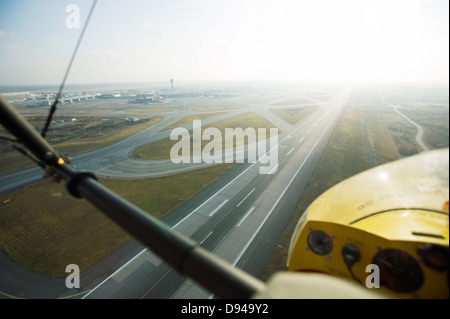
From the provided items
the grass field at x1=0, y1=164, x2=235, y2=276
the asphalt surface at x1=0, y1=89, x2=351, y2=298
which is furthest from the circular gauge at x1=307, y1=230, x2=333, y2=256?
the grass field at x1=0, y1=164, x2=235, y2=276

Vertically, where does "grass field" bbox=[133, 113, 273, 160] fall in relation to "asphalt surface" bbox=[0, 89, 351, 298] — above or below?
above

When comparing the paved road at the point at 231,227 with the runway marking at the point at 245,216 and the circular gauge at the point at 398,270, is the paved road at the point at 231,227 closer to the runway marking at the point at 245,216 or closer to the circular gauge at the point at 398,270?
the runway marking at the point at 245,216

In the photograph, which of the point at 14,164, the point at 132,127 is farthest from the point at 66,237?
the point at 132,127

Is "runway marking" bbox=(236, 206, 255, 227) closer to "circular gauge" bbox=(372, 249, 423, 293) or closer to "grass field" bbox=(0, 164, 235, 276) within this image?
"grass field" bbox=(0, 164, 235, 276)

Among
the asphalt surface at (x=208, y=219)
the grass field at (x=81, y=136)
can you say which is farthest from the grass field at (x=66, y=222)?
the grass field at (x=81, y=136)

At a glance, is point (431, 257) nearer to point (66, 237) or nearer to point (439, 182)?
point (439, 182)

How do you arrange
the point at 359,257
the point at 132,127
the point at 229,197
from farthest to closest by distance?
the point at 132,127
the point at 229,197
the point at 359,257
